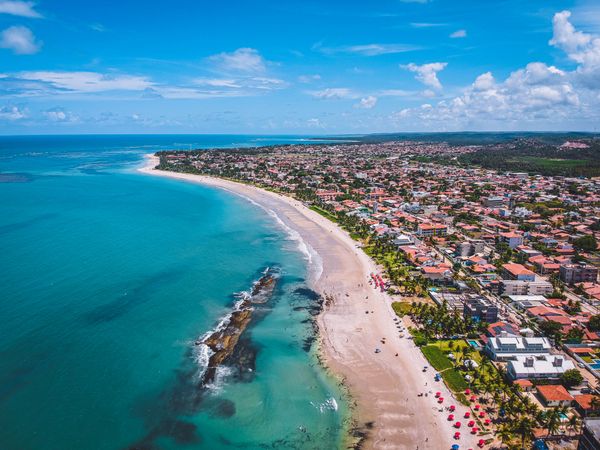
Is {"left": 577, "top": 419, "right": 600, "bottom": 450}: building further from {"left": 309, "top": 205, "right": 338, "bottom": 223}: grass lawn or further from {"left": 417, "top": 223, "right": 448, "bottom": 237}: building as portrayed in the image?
{"left": 309, "top": 205, "right": 338, "bottom": 223}: grass lawn

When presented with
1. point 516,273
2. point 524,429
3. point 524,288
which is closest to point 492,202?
point 516,273

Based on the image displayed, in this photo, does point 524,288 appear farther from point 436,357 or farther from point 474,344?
point 436,357

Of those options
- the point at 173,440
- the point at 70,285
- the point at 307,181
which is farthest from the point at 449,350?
the point at 307,181

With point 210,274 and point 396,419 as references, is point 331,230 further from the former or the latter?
point 396,419

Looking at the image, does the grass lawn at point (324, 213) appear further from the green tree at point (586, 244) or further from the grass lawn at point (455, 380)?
the grass lawn at point (455, 380)

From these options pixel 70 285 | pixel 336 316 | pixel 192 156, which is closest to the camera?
pixel 336 316

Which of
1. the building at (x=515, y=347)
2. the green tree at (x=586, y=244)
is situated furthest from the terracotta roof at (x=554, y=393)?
the green tree at (x=586, y=244)

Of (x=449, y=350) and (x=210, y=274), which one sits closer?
(x=449, y=350)
